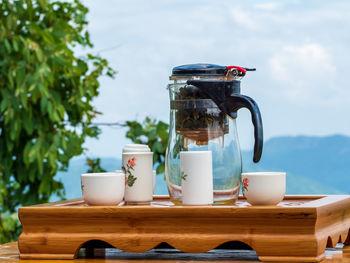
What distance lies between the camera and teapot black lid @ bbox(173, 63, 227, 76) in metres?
1.68

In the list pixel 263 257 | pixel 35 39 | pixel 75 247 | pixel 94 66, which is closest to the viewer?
pixel 263 257

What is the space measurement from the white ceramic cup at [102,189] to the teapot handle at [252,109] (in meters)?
0.33

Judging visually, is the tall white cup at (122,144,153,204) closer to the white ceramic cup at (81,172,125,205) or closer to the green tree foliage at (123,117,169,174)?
the white ceramic cup at (81,172,125,205)

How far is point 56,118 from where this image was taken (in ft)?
11.3

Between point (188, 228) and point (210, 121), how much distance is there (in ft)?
1.04

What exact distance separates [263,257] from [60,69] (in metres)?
2.61

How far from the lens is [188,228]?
1.46 metres

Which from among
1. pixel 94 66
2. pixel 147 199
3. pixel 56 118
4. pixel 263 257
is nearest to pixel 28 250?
pixel 147 199

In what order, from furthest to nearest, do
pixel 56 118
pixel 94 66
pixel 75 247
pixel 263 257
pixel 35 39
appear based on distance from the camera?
pixel 94 66 < pixel 35 39 < pixel 56 118 < pixel 75 247 < pixel 263 257

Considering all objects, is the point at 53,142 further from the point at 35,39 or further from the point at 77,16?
the point at 77,16

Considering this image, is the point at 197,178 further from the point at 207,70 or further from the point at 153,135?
the point at 153,135

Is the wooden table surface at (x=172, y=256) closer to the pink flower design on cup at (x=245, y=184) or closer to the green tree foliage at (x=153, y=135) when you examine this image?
the pink flower design on cup at (x=245, y=184)

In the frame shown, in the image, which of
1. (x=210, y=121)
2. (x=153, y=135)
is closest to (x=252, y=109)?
(x=210, y=121)

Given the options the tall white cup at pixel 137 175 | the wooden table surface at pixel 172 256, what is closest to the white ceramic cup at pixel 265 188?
the wooden table surface at pixel 172 256
